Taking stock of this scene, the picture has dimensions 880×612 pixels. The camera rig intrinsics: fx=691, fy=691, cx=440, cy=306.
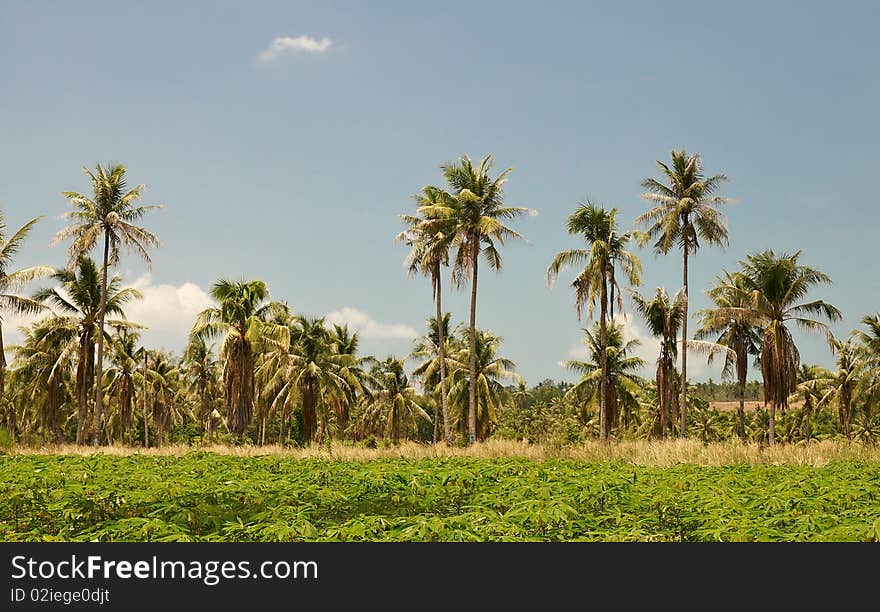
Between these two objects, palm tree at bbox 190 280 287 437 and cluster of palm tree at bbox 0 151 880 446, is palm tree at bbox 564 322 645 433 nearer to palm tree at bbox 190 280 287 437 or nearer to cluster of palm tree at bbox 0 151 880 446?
cluster of palm tree at bbox 0 151 880 446

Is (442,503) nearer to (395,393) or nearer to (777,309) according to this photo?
(777,309)

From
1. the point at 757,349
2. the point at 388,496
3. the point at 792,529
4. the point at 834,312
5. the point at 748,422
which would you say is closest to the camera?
the point at 792,529

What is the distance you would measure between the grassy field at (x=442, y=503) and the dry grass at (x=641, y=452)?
166 centimetres

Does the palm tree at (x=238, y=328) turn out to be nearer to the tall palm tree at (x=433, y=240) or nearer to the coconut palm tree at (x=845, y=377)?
the tall palm tree at (x=433, y=240)

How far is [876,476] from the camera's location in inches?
602

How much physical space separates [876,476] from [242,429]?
2965 cm

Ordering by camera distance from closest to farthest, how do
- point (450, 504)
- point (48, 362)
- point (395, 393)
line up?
point (450, 504) → point (48, 362) → point (395, 393)

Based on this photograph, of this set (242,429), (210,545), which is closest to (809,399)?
(242,429)

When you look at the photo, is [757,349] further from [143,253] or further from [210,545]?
[210,545]

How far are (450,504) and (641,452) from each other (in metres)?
12.8

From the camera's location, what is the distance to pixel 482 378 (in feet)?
161

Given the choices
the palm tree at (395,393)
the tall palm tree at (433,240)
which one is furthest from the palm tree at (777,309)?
the palm tree at (395,393)

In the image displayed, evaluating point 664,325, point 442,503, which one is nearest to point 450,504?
point 442,503

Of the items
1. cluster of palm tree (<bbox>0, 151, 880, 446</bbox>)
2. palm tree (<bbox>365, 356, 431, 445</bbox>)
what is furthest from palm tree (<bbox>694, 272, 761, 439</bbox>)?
palm tree (<bbox>365, 356, 431, 445</bbox>)
